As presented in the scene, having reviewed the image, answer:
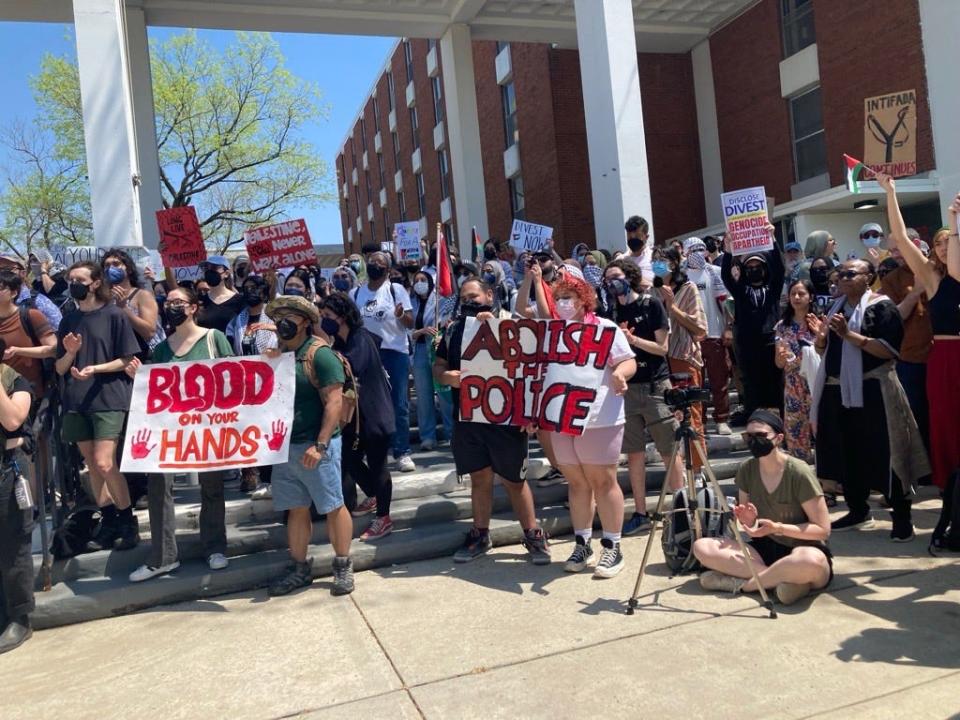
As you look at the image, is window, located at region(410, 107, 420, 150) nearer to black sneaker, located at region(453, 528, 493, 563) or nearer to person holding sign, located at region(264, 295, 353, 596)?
person holding sign, located at region(264, 295, 353, 596)

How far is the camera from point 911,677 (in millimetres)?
3477

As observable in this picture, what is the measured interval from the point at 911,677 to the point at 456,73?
1606 centimetres

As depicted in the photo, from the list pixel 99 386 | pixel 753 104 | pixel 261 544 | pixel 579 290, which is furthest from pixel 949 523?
pixel 753 104

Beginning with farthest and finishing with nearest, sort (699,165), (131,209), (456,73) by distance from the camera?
(699,165) → (456,73) → (131,209)

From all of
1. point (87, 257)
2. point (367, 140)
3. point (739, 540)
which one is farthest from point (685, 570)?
point (367, 140)

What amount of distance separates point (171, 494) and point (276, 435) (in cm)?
95

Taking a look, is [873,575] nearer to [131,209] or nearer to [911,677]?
[911,677]

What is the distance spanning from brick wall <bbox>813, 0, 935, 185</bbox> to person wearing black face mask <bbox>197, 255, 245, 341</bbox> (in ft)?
49.2

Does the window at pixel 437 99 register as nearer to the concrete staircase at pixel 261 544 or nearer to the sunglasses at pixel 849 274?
the concrete staircase at pixel 261 544

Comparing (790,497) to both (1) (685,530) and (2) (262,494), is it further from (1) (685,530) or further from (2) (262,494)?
(2) (262,494)

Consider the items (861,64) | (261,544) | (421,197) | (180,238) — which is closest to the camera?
(261,544)

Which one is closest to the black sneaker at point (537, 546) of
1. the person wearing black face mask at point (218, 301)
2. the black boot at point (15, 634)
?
the black boot at point (15, 634)

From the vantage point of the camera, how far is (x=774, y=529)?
170 inches

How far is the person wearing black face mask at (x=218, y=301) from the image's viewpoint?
706 centimetres
